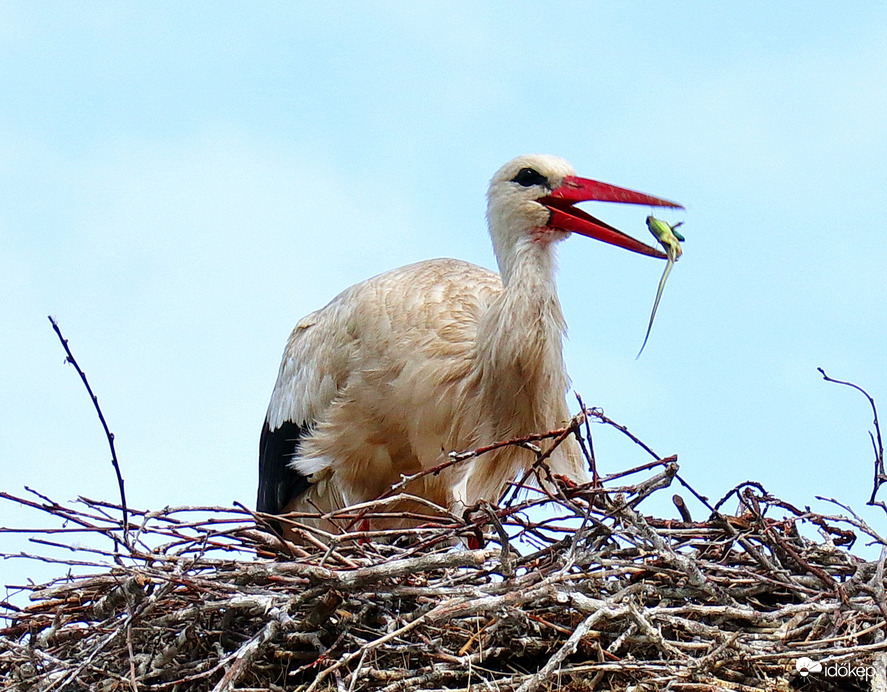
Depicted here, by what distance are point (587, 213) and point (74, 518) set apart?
7.01 ft

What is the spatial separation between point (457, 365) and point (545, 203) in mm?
661

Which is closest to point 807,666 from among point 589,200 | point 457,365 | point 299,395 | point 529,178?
point 457,365

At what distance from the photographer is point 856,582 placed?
3.50 m

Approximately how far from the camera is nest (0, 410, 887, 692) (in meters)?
3.31

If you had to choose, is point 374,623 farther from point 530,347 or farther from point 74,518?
point 530,347

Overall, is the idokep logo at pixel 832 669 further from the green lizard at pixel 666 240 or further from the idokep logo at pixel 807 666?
the green lizard at pixel 666 240

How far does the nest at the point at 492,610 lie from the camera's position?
331 centimetres

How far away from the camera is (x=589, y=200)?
4723 mm

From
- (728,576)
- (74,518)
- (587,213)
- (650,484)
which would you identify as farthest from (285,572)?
(587,213)

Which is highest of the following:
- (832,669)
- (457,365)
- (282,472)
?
(457,365)

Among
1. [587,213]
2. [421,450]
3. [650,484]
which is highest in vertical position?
[587,213]

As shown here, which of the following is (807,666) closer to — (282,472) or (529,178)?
(529,178)

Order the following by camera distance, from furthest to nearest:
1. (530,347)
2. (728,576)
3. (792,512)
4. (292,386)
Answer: (292,386) → (530,347) → (792,512) → (728,576)

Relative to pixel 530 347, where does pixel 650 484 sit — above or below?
below
